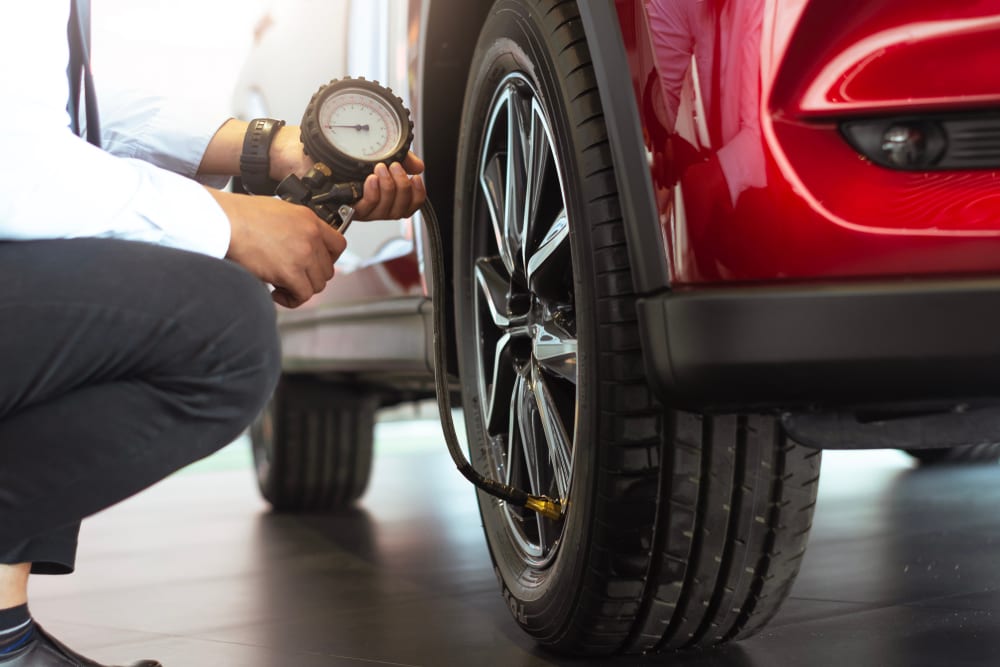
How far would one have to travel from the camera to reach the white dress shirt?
1.19 metres

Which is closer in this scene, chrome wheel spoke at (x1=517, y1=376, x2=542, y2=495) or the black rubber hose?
the black rubber hose

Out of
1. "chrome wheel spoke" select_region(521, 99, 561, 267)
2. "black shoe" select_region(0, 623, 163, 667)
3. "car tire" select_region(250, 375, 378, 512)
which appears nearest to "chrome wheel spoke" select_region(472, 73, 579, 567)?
"chrome wheel spoke" select_region(521, 99, 561, 267)

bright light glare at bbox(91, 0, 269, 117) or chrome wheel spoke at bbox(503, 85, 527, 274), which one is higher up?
bright light glare at bbox(91, 0, 269, 117)

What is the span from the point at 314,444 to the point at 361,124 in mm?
2243

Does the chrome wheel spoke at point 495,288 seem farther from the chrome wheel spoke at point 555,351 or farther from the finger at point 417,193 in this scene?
the finger at point 417,193

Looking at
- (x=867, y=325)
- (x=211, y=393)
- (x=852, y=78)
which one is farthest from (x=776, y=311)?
(x=211, y=393)

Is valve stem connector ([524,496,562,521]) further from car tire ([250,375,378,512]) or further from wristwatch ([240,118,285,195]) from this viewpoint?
car tire ([250,375,378,512])

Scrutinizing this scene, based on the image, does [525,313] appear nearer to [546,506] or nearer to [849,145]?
[546,506]

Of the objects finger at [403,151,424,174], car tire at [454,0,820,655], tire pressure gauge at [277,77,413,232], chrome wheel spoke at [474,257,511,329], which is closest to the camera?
car tire at [454,0,820,655]

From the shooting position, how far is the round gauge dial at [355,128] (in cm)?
158

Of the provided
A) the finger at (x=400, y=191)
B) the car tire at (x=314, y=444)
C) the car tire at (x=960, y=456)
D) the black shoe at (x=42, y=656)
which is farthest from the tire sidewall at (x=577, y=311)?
the car tire at (x=960, y=456)

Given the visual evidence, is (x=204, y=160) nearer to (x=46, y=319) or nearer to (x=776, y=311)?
(x=46, y=319)

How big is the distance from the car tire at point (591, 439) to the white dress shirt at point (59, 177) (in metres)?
0.43

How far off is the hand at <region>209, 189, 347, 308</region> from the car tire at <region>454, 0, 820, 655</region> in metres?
0.31
